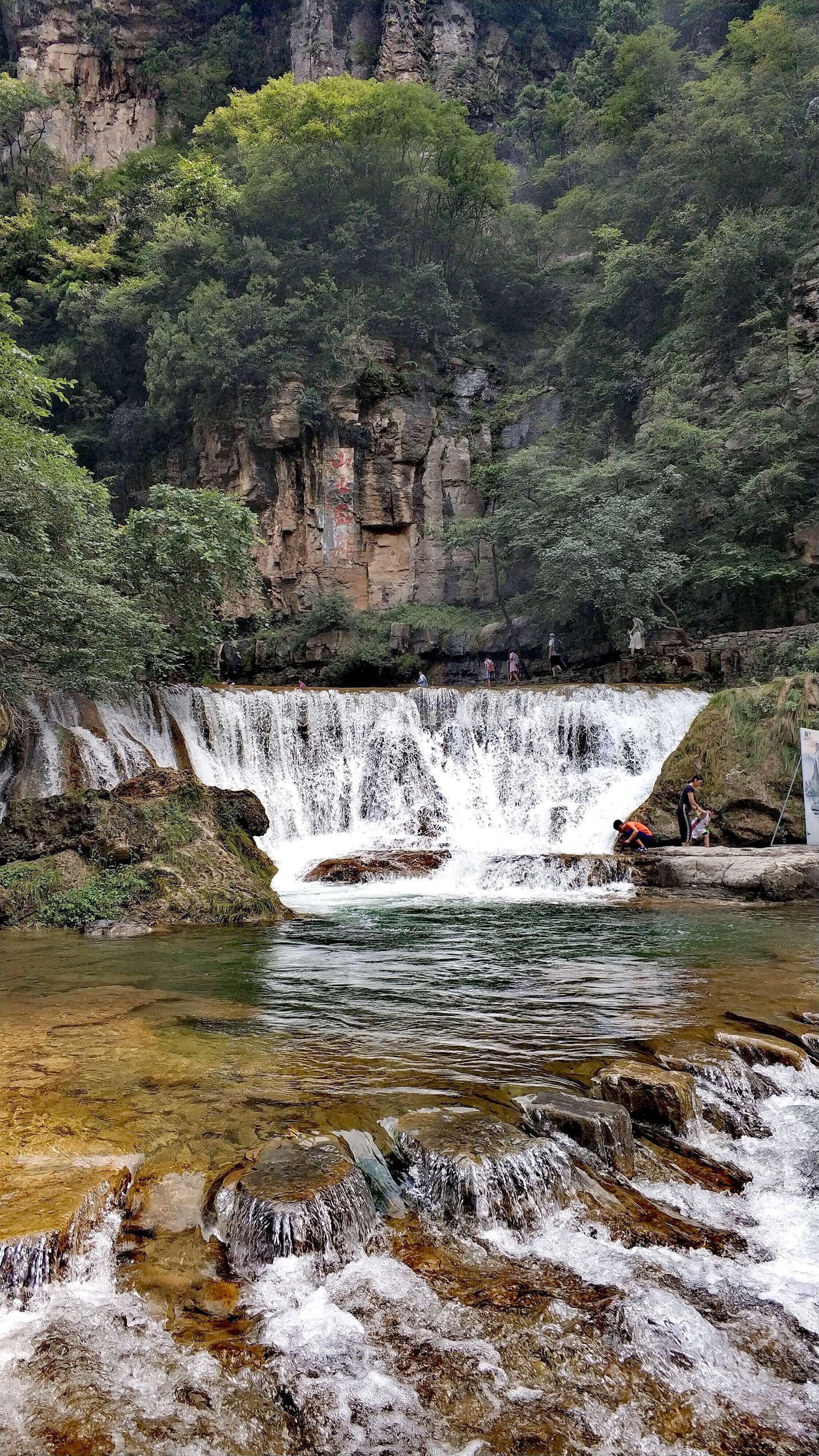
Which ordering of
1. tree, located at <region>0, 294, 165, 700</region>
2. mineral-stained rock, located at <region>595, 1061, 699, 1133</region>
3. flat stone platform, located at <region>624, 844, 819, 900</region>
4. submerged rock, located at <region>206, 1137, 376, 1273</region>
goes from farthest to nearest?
tree, located at <region>0, 294, 165, 700</region>
flat stone platform, located at <region>624, 844, 819, 900</region>
mineral-stained rock, located at <region>595, 1061, 699, 1133</region>
submerged rock, located at <region>206, 1137, 376, 1273</region>

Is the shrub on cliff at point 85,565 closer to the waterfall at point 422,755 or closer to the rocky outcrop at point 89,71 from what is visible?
the waterfall at point 422,755

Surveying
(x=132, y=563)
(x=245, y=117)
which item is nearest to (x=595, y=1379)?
(x=132, y=563)

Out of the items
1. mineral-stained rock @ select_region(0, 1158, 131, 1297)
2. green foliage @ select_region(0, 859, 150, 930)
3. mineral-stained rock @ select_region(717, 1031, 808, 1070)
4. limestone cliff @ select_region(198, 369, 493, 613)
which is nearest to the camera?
mineral-stained rock @ select_region(0, 1158, 131, 1297)

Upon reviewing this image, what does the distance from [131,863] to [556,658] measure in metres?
16.0

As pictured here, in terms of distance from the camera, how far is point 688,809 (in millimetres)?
13539

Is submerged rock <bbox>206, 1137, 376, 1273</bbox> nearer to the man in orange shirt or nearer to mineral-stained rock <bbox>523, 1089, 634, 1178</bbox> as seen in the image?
mineral-stained rock <bbox>523, 1089, 634, 1178</bbox>

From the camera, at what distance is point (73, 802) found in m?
10.6

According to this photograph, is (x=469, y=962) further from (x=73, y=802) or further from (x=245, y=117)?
(x=245, y=117)

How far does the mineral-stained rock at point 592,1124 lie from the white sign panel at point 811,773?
9005 mm

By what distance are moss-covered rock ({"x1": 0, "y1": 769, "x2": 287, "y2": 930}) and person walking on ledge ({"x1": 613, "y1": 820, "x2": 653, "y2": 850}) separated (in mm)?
5809

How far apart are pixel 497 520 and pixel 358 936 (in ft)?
59.9

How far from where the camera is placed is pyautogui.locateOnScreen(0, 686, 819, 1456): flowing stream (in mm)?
2406

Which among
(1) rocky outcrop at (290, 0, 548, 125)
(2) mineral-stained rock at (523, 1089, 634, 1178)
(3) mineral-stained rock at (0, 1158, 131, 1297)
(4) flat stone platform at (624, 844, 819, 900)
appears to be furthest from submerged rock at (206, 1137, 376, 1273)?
(1) rocky outcrop at (290, 0, 548, 125)

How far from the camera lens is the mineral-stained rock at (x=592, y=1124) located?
376 centimetres
